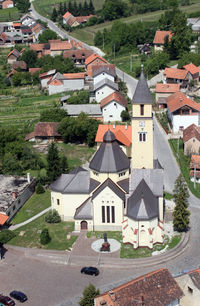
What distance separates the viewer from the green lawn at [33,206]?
63.7 m

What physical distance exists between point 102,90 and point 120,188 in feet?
156

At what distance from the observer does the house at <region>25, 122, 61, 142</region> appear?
8831cm

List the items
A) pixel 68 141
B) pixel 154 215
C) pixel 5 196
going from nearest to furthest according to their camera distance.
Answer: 1. pixel 154 215
2. pixel 5 196
3. pixel 68 141

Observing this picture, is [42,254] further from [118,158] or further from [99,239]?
[118,158]

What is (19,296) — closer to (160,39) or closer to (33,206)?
(33,206)

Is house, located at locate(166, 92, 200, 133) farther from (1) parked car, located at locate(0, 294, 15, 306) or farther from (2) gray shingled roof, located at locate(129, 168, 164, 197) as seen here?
(1) parked car, located at locate(0, 294, 15, 306)

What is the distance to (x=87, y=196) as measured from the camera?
2379 inches

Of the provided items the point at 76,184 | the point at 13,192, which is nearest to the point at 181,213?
the point at 76,184

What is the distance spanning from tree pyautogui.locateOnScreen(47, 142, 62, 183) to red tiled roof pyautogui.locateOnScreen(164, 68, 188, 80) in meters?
47.0

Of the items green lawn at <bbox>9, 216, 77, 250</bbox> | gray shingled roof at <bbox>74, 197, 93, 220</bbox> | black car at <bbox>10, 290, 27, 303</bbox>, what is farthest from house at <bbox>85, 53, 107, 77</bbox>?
black car at <bbox>10, 290, 27, 303</bbox>

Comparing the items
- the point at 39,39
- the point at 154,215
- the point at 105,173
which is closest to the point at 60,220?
the point at 105,173

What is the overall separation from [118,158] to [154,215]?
894 cm

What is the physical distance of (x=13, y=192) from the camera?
65875mm

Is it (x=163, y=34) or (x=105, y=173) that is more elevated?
(x=163, y=34)
